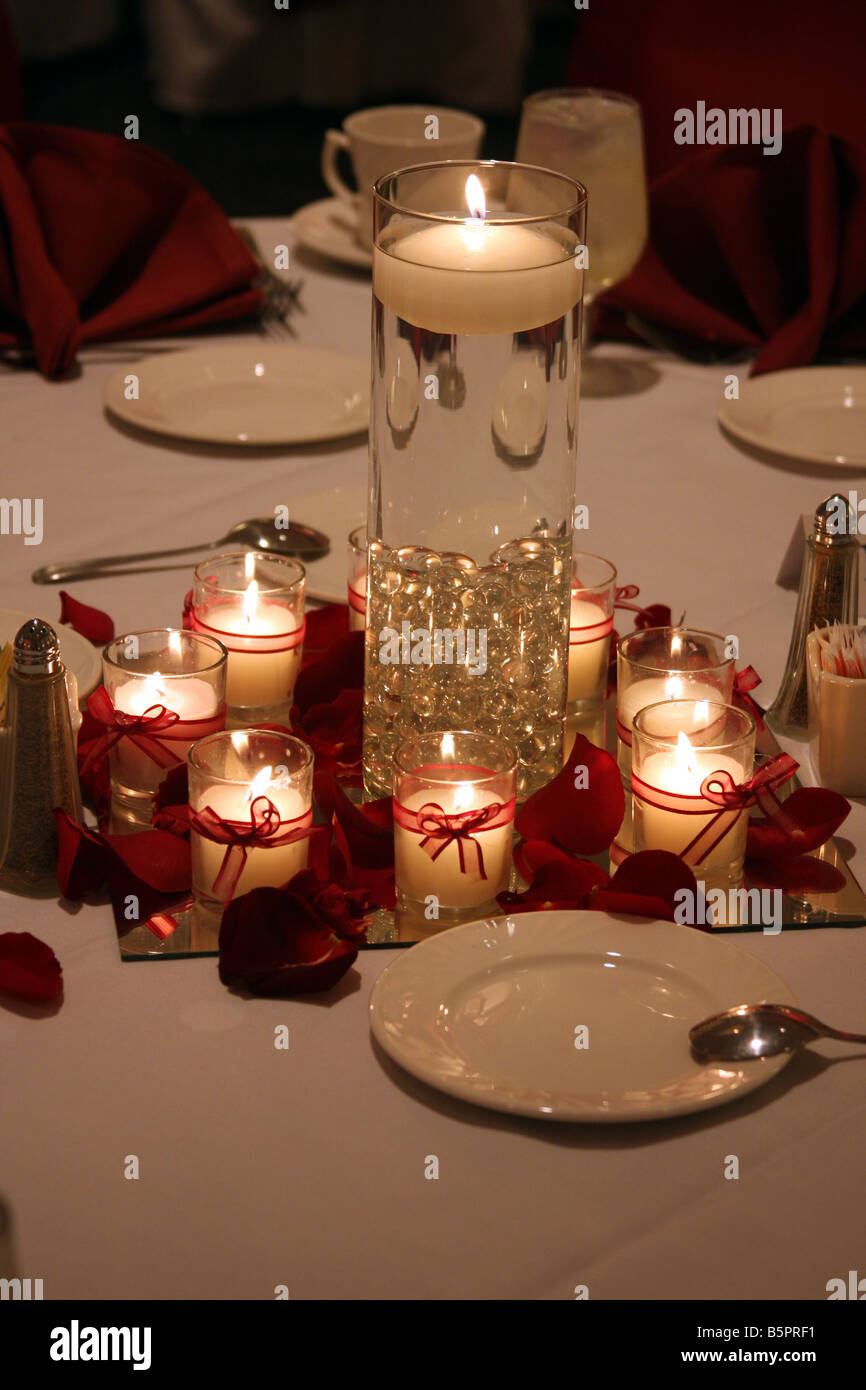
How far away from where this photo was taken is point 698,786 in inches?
34.8

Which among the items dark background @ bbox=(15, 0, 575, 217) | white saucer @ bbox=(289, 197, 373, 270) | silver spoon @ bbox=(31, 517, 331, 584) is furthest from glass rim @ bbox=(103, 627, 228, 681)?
dark background @ bbox=(15, 0, 575, 217)

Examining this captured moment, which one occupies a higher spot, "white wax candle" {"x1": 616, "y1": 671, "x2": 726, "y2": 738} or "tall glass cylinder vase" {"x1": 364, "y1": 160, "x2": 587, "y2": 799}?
"tall glass cylinder vase" {"x1": 364, "y1": 160, "x2": 587, "y2": 799}

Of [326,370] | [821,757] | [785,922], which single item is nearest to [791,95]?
[326,370]

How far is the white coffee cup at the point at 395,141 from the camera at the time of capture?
1.84 metres

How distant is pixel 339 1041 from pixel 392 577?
0.31 m

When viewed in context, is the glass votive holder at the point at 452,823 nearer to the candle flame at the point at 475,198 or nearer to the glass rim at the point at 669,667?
the glass rim at the point at 669,667

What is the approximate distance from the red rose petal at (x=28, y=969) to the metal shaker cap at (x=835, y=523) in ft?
2.06

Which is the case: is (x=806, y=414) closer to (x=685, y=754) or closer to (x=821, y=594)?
(x=821, y=594)

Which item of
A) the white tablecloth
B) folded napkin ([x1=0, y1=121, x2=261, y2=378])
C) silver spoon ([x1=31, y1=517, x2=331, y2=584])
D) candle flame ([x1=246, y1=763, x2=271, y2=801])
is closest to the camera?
the white tablecloth

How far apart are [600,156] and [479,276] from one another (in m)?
0.84

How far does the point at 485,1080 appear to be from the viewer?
28.0 inches

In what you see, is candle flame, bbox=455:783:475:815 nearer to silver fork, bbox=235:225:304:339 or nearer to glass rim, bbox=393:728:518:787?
glass rim, bbox=393:728:518:787

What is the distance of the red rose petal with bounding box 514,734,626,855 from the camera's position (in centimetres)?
90

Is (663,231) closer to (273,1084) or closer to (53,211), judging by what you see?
(53,211)
